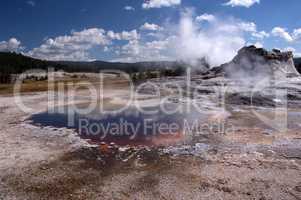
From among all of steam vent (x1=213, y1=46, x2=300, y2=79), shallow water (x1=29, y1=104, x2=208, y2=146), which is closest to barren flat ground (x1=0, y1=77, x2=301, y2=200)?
shallow water (x1=29, y1=104, x2=208, y2=146)

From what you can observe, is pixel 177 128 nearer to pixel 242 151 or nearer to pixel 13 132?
pixel 242 151

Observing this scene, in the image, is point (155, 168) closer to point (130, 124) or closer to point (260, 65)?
point (130, 124)

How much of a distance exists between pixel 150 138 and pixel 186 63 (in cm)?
3195

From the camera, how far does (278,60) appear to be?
929 inches

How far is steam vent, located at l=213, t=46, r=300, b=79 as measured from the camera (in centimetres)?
2274

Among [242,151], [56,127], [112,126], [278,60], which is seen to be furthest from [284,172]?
[278,60]

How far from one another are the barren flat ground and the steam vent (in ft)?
43.8

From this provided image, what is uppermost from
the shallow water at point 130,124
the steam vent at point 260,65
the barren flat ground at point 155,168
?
the steam vent at point 260,65

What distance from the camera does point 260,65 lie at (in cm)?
2320

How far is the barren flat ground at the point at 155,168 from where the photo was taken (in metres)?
6.11

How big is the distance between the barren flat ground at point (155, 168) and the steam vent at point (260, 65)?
13339 millimetres

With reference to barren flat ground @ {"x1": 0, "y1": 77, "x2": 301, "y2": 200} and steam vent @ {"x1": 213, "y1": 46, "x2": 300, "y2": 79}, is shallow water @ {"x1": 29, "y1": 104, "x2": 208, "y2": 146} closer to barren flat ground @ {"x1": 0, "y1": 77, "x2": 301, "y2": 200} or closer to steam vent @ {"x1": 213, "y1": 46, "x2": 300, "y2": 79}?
barren flat ground @ {"x1": 0, "y1": 77, "x2": 301, "y2": 200}

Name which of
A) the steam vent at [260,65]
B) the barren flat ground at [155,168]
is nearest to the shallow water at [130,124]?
the barren flat ground at [155,168]

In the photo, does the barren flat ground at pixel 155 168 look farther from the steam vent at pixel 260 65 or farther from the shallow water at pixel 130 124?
the steam vent at pixel 260 65
